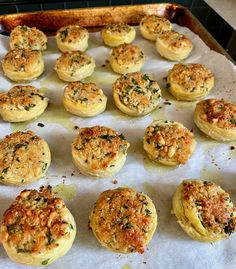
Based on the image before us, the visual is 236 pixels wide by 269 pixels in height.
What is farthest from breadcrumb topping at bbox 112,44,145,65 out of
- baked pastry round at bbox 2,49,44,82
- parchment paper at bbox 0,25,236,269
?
baked pastry round at bbox 2,49,44,82

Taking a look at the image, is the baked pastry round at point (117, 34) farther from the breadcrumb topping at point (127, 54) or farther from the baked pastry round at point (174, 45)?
the baked pastry round at point (174, 45)

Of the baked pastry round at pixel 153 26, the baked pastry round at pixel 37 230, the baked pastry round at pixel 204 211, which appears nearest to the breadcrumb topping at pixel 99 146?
the baked pastry round at pixel 37 230

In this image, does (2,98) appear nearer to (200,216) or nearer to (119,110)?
(119,110)

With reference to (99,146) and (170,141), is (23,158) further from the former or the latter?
(170,141)

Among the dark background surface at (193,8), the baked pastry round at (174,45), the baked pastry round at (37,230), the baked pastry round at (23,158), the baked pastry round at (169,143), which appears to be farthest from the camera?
the dark background surface at (193,8)

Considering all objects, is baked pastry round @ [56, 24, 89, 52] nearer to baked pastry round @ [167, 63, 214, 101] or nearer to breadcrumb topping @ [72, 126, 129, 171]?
baked pastry round @ [167, 63, 214, 101]

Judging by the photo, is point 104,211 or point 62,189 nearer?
point 104,211

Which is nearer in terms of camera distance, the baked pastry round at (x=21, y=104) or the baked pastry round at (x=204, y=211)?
the baked pastry round at (x=204, y=211)

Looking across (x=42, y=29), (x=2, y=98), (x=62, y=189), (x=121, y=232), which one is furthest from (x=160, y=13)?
(x=121, y=232)
